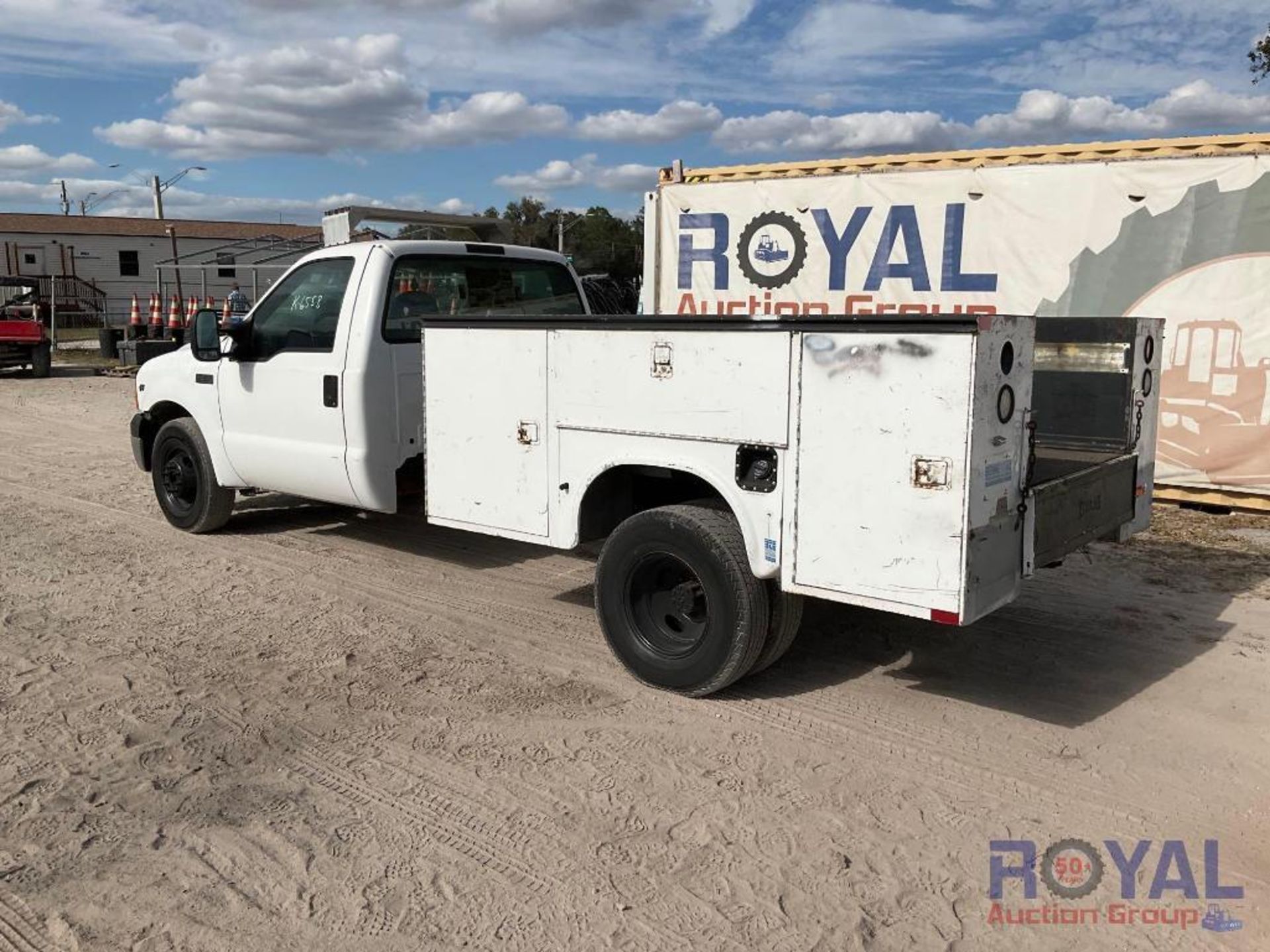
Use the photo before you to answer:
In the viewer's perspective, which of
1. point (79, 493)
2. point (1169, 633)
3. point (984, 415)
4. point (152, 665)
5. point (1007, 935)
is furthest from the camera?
point (79, 493)

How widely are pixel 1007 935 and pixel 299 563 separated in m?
5.25

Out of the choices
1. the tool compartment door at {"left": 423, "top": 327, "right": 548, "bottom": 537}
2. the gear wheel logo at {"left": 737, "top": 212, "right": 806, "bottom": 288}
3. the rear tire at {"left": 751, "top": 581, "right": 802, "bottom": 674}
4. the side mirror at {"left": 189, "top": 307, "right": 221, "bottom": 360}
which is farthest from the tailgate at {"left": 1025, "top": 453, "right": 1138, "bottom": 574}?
the gear wheel logo at {"left": 737, "top": 212, "right": 806, "bottom": 288}

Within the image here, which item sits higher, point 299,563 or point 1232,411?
point 1232,411

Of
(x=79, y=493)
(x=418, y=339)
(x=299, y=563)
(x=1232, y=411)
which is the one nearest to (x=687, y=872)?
(x=418, y=339)

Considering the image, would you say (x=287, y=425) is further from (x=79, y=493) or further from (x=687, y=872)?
(x=687, y=872)

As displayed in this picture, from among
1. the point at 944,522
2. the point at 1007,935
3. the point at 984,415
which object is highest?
the point at 984,415

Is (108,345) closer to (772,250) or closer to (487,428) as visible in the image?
(772,250)

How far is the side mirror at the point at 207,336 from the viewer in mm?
7059

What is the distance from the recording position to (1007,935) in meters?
3.08

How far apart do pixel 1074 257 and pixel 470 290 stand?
543 centimetres

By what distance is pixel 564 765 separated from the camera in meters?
4.12

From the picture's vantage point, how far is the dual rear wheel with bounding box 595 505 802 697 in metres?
4.46

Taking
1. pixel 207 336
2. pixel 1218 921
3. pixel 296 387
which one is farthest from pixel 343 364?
pixel 1218 921

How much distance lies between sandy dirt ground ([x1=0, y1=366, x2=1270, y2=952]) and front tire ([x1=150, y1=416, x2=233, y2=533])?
853 millimetres
